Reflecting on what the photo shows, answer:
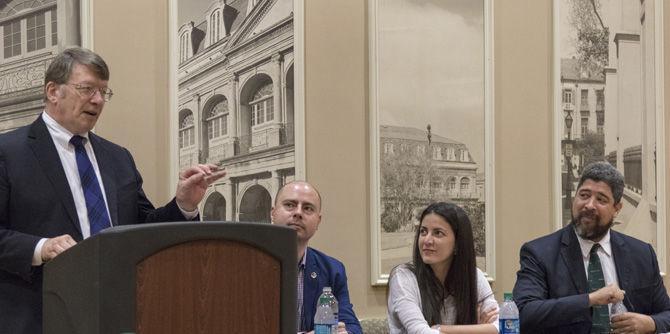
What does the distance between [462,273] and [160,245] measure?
7.45 feet

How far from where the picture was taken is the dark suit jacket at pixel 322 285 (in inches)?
139

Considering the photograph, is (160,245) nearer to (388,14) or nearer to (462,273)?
(462,273)

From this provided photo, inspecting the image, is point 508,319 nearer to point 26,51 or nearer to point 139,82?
point 139,82

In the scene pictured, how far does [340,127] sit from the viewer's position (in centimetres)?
443

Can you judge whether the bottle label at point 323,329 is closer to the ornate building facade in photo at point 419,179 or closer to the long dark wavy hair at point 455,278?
the long dark wavy hair at point 455,278

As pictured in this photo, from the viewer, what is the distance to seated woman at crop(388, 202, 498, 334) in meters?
3.61

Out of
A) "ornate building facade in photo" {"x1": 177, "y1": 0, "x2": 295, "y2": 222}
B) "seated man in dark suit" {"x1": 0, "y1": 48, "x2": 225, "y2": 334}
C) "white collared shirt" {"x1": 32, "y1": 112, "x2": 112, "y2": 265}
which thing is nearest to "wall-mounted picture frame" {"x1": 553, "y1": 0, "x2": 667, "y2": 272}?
"ornate building facade in photo" {"x1": 177, "y1": 0, "x2": 295, "y2": 222}

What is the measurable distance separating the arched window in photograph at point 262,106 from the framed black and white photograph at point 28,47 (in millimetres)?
874

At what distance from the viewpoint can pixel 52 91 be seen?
9.20 feet

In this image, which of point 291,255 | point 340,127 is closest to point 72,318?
point 291,255

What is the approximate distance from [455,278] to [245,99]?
134cm

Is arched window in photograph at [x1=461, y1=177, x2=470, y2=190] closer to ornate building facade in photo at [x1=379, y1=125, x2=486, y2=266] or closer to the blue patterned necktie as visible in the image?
ornate building facade in photo at [x1=379, y1=125, x2=486, y2=266]

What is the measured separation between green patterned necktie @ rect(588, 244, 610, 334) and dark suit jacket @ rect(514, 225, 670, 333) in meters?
0.03

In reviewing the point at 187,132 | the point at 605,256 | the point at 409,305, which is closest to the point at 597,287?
the point at 605,256
